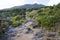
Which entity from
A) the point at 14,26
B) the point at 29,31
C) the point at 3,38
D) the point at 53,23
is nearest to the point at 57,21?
the point at 53,23

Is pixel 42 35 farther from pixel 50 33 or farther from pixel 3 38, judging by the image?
pixel 3 38

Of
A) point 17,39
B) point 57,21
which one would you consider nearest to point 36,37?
point 17,39

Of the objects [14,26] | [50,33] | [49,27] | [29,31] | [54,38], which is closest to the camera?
[54,38]

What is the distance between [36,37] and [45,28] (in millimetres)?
1900

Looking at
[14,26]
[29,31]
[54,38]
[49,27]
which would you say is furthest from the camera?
[14,26]

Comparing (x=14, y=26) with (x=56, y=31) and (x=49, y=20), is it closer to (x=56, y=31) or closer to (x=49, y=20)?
(x=49, y=20)

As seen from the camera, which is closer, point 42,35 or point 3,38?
point 3,38

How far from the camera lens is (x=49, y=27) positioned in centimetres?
1727

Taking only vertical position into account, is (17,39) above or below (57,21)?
below

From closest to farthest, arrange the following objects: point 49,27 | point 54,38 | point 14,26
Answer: point 54,38, point 49,27, point 14,26

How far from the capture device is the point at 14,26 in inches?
952

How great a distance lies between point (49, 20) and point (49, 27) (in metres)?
0.84

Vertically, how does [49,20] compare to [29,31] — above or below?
above

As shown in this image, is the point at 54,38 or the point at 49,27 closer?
the point at 54,38
